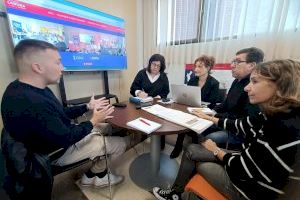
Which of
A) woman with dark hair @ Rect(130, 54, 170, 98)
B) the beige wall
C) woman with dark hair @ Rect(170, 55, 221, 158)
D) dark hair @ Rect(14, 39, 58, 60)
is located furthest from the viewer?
woman with dark hair @ Rect(130, 54, 170, 98)

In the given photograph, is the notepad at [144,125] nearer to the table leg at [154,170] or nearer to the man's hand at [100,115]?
the man's hand at [100,115]

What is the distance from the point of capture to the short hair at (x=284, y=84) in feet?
2.18

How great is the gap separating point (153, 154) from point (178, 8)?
231 cm

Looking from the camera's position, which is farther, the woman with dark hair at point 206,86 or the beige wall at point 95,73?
the woman with dark hair at point 206,86

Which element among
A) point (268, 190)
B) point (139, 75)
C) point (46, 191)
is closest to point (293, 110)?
point (268, 190)

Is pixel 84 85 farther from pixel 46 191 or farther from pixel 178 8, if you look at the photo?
pixel 178 8

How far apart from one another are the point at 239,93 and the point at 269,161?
968 mm

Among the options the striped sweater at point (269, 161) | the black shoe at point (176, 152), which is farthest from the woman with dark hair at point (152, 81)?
the striped sweater at point (269, 161)

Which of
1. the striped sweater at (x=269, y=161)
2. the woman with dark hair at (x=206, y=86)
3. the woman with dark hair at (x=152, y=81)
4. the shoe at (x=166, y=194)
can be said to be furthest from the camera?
the woman with dark hair at (x=152, y=81)

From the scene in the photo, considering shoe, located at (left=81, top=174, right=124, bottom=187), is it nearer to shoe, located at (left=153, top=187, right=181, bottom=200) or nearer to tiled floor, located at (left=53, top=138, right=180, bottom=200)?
tiled floor, located at (left=53, top=138, right=180, bottom=200)

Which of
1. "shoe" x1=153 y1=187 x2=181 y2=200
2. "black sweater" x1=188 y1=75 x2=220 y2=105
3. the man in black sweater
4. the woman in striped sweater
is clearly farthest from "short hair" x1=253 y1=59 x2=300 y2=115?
"black sweater" x1=188 y1=75 x2=220 y2=105

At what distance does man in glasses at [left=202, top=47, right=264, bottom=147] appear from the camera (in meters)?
1.39

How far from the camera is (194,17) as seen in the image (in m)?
2.39

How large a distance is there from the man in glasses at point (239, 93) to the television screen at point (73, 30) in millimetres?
1734
